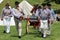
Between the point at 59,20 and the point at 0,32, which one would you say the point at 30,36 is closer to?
the point at 0,32

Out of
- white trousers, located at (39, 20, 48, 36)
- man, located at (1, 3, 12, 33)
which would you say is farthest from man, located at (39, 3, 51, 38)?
man, located at (1, 3, 12, 33)

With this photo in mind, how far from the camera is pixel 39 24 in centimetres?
1650

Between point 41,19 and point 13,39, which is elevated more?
point 41,19

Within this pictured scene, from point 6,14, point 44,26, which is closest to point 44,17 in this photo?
point 44,26

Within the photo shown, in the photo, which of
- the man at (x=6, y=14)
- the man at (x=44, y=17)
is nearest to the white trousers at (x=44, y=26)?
the man at (x=44, y=17)

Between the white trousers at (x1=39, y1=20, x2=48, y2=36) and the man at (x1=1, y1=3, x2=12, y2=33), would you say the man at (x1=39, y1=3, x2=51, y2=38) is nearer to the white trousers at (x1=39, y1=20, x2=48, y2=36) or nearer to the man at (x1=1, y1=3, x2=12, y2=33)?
the white trousers at (x1=39, y1=20, x2=48, y2=36)

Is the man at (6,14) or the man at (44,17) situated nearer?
the man at (44,17)

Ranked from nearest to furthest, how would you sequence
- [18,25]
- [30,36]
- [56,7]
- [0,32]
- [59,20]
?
[18,25]
[30,36]
[0,32]
[59,20]
[56,7]

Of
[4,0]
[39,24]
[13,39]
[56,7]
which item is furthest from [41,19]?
[4,0]

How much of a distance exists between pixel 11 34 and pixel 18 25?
89.3 inches

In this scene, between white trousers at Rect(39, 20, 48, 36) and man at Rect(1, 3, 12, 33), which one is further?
man at Rect(1, 3, 12, 33)

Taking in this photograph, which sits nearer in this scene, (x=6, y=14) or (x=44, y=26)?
(x=44, y=26)

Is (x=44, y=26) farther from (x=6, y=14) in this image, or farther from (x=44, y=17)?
(x=6, y=14)

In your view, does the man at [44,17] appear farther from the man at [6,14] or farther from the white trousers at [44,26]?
the man at [6,14]
